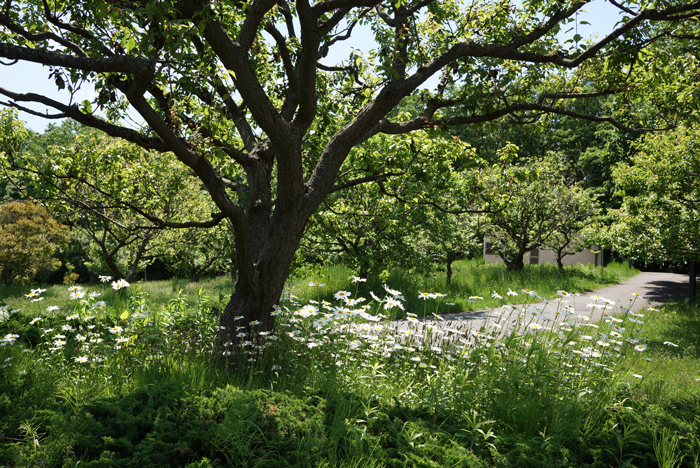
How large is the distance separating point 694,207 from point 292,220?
10.4m

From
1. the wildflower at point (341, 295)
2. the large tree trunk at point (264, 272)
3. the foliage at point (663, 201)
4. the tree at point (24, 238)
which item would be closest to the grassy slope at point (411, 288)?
the tree at point (24, 238)

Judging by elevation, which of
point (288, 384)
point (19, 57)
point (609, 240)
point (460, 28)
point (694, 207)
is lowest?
point (288, 384)

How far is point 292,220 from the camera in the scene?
5059mm

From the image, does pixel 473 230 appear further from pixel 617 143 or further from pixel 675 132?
pixel 617 143

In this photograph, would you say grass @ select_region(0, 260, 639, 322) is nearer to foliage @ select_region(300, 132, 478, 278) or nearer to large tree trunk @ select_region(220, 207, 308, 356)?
foliage @ select_region(300, 132, 478, 278)

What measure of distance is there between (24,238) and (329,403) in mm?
17556

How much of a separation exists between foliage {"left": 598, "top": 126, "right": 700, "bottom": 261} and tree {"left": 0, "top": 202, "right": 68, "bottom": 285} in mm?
20276

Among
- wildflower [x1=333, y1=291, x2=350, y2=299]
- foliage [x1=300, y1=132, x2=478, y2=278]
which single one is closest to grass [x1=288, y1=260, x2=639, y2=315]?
foliage [x1=300, y1=132, x2=478, y2=278]

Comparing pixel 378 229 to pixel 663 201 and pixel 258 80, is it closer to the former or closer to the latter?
pixel 258 80

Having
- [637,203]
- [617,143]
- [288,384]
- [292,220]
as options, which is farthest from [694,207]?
[617,143]

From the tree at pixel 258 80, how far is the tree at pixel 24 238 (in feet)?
40.0

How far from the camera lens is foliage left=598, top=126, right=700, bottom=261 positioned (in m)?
9.99

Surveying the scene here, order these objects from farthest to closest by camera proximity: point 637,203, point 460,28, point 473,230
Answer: point 473,230
point 637,203
point 460,28

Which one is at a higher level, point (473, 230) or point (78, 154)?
point (78, 154)
